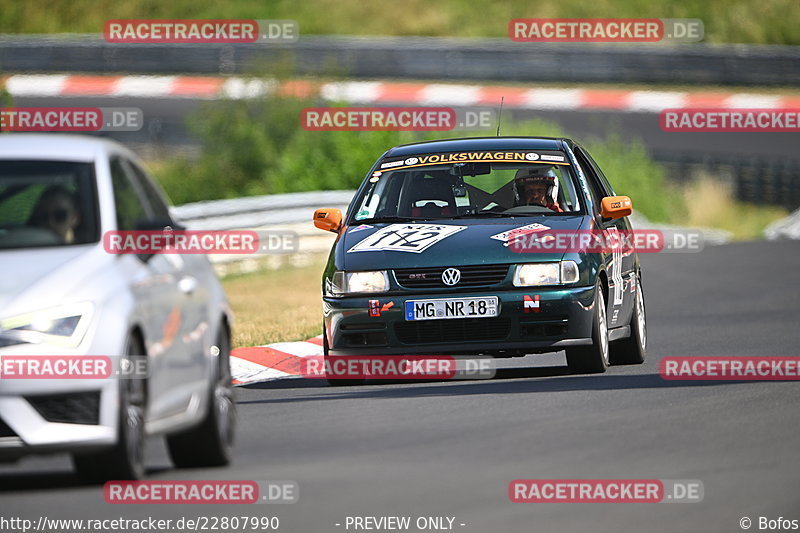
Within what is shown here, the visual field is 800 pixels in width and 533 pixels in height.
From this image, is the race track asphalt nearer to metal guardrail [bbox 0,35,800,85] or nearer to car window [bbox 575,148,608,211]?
car window [bbox 575,148,608,211]

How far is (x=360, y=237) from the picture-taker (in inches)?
482

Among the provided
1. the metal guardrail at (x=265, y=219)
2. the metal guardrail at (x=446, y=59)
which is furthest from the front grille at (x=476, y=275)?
the metal guardrail at (x=446, y=59)

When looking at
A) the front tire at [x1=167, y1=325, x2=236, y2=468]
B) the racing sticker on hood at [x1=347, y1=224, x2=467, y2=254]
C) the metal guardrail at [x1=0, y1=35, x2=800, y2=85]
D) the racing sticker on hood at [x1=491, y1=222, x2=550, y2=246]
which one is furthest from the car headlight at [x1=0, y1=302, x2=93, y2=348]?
the metal guardrail at [x1=0, y1=35, x2=800, y2=85]

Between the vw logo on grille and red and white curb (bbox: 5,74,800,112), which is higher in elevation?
red and white curb (bbox: 5,74,800,112)

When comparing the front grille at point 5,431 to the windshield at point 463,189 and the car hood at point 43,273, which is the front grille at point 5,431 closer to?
the car hood at point 43,273

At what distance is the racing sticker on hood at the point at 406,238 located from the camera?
11906mm

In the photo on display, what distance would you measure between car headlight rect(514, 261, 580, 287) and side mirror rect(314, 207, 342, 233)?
161 centimetres

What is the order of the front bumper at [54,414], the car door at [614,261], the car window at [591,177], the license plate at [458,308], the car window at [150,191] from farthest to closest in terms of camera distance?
1. the car window at [591,177]
2. the car door at [614,261]
3. the license plate at [458,308]
4. the car window at [150,191]
5. the front bumper at [54,414]

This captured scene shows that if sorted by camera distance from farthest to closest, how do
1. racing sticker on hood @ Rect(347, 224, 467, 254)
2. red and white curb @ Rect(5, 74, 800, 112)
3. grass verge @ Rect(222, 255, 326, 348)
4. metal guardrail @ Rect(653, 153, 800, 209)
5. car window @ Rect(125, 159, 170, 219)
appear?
red and white curb @ Rect(5, 74, 800, 112) → metal guardrail @ Rect(653, 153, 800, 209) → grass verge @ Rect(222, 255, 326, 348) → racing sticker on hood @ Rect(347, 224, 467, 254) → car window @ Rect(125, 159, 170, 219)

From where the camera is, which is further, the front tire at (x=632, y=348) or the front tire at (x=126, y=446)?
the front tire at (x=632, y=348)

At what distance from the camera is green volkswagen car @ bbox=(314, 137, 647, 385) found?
1162 centimetres

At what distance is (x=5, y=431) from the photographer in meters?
7.38

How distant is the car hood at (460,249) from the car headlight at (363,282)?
39mm

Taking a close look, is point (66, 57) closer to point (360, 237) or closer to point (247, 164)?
point (247, 164)
